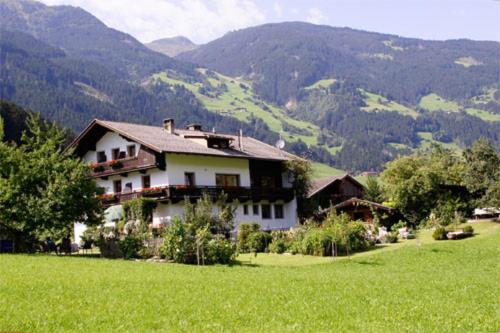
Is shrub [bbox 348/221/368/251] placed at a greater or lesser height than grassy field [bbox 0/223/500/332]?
greater

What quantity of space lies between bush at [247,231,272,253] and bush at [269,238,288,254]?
1.11 meters

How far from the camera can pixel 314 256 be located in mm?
32875

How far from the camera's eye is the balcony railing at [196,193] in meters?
43.0

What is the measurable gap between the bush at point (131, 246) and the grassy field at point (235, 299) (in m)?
6.22

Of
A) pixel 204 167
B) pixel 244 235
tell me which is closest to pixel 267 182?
pixel 204 167

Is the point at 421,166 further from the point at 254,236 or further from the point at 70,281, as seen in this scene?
the point at 70,281

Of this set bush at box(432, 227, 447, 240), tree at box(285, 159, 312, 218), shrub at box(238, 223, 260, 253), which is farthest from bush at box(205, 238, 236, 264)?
tree at box(285, 159, 312, 218)

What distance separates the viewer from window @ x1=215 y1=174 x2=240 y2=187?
47.6 metres

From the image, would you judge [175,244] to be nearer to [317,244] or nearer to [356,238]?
[317,244]

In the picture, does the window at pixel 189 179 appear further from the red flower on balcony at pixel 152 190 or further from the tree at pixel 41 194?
the tree at pixel 41 194

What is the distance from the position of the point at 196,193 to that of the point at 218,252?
1580cm

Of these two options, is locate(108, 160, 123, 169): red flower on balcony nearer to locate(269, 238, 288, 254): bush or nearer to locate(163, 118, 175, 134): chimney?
locate(163, 118, 175, 134): chimney

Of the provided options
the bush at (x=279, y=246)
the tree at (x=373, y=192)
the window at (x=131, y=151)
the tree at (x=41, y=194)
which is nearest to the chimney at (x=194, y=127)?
the window at (x=131, y=151)

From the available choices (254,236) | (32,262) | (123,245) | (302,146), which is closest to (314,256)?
(254,236)
